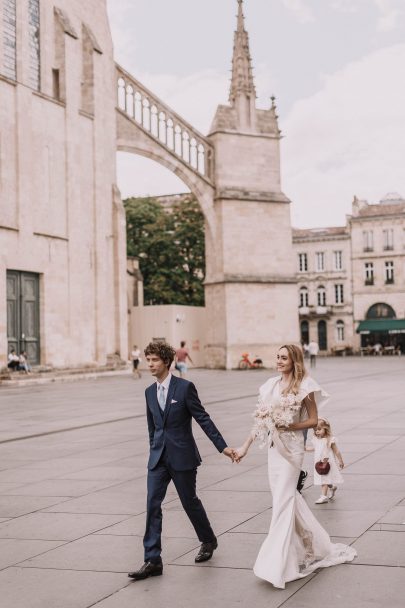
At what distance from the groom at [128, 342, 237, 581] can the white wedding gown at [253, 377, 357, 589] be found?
384mm

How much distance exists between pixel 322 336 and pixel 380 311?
6.07 m

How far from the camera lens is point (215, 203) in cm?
4359

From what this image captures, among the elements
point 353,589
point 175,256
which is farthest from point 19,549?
point 175,256

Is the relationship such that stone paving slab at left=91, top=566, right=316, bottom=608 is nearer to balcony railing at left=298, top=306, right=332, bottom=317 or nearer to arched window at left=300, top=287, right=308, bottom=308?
balcony railing at left=298, top=306, right=332, bottom=317

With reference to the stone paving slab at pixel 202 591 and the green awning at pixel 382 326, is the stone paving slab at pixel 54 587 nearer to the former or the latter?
the stone paving slab at pixel 202 591

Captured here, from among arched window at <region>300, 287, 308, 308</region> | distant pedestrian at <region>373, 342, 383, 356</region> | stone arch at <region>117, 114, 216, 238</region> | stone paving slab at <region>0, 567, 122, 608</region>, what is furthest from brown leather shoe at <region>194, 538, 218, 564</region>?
arched window at <region>300, 287, 308, 308</region>

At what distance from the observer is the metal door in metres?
31.5

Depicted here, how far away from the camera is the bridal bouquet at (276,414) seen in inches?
242

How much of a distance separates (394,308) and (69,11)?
55846 millimetres

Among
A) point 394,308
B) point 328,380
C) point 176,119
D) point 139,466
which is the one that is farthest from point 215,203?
point 394,308

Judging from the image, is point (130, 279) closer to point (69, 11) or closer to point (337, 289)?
point (69, 11)

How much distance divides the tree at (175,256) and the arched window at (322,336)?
28.9 meters

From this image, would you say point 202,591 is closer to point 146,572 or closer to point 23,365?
point 146,572

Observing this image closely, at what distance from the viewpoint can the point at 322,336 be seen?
288ft
